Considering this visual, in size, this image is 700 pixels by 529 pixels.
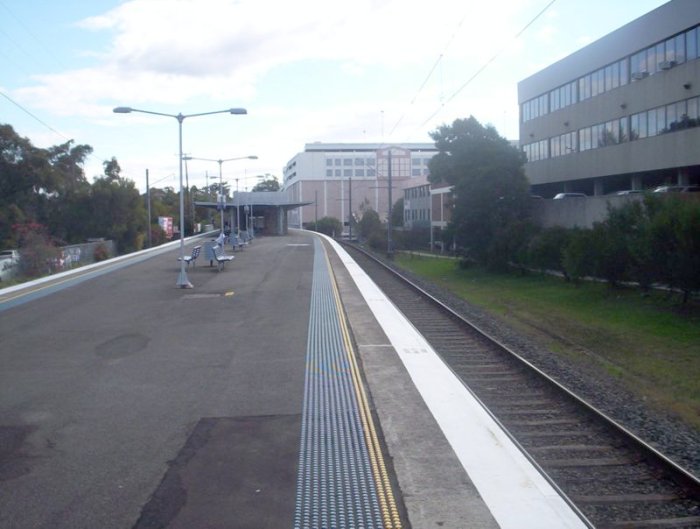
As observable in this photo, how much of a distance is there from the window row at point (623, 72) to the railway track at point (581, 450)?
25.7 meters

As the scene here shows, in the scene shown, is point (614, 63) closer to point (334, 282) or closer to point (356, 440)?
point (334, 282)

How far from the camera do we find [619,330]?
810 inches

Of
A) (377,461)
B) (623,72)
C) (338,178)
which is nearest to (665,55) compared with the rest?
(623,72)

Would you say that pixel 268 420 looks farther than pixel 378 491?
Yes

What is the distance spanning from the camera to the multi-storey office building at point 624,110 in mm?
34281

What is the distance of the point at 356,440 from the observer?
796 cm

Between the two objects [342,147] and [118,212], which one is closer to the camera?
[118,212]

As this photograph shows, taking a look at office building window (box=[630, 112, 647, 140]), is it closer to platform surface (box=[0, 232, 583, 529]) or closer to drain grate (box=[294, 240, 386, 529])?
platform surface (box=[0, 232, 583, 529])

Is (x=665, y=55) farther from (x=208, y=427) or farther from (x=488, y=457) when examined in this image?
(x=208, y=427)

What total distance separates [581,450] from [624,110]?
116ft

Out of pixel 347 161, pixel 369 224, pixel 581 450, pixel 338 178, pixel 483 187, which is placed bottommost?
pixel 581 450

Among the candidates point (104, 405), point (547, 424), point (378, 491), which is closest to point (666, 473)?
point (547, 424)

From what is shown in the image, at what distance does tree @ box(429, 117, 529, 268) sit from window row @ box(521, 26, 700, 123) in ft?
19.0

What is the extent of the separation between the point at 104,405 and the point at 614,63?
3830cm
